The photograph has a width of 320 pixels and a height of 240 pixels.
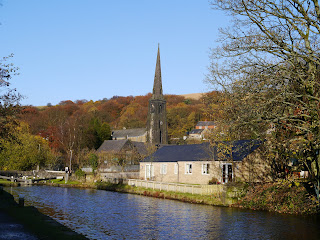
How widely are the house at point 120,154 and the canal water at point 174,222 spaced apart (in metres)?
35.8

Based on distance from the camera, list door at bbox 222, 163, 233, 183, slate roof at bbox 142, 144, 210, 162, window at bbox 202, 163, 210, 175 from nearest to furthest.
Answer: door at bbox 222, 163, 233, 183, window at bbox 202, 163, 210, 175, slate roof at bbox 142, 144, 210, 162

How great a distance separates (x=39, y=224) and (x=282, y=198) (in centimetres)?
1841

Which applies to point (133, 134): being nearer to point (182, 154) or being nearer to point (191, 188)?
point (182, 154)

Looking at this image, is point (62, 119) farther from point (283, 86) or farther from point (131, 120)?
point (283, 86)

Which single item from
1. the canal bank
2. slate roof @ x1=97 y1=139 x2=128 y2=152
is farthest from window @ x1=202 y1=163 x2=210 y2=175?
slate roof @ x1=97 y1=139 x2=128 y2=152

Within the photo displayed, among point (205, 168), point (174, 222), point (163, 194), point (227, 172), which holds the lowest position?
point (174, 222)

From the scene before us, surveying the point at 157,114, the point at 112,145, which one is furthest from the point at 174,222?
the point at 157,114

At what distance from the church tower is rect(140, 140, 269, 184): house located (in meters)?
43.8

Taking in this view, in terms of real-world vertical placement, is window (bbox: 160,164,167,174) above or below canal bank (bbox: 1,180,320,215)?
above

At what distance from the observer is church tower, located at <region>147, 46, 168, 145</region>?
316 feet

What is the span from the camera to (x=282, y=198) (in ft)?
91.6

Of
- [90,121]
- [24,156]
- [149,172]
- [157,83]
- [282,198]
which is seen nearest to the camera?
[282,198]

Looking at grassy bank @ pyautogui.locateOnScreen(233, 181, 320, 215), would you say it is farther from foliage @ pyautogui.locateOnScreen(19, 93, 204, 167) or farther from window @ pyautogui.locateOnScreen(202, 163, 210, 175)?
foliage @ pyautogui.locateOnScreen(19, 93, 204, 167)

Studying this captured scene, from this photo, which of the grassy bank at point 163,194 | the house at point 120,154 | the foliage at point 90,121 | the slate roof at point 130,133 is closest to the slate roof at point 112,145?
the house at point 120,154
